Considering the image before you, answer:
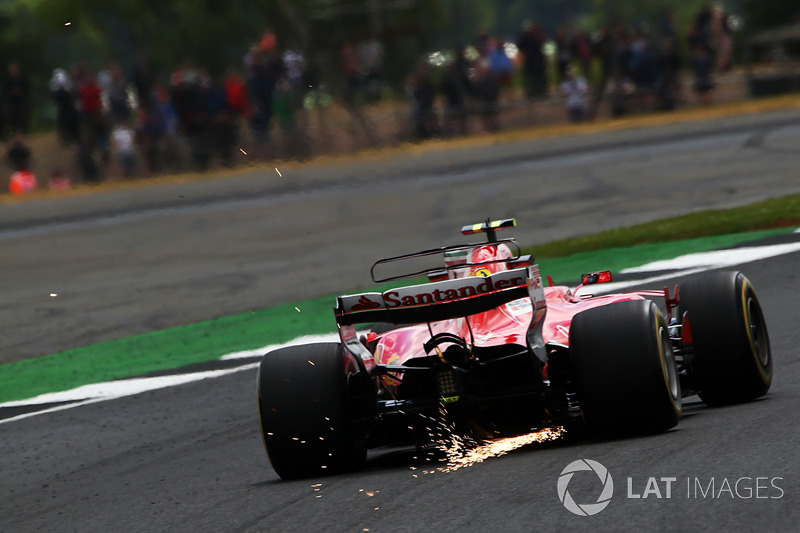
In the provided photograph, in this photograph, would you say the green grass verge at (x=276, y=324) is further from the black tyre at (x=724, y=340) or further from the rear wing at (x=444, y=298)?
the black tyre at (x=724, y=340)

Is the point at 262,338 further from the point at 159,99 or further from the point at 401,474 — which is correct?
the point at 159,99

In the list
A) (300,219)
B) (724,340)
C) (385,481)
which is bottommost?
(300,219)

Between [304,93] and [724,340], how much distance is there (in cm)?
1258

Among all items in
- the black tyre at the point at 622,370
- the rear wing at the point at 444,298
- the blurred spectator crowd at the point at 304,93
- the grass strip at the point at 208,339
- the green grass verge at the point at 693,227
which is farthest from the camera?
the blurred spectator crowd at the point at 304,93

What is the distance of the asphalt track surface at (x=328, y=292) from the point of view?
5043mm

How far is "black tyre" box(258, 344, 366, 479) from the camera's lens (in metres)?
6.04

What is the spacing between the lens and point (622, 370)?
564cm

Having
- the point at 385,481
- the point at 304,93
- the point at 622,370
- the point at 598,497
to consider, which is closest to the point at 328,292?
the point at 304,93

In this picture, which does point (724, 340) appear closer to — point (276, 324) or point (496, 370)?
point (496, 370)

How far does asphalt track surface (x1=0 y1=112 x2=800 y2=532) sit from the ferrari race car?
0.16 metres

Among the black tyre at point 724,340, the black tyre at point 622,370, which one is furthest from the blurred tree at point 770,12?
the black tyre at point 622,370

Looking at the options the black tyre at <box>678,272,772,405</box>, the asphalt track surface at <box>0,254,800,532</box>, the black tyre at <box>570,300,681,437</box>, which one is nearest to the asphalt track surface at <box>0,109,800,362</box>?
the asphalt track surface at <box>0,254,800,532</box>

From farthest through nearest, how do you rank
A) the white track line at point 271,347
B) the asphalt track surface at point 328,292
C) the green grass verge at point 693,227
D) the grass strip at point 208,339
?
1. the green grass verge at point 693,227
2. the grass strip at point 208,339
3. the white track line at point 271,347
4. the asphalt track surface at point 328,292

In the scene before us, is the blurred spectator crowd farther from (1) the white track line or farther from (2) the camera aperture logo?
(2) the camera aperture logo
